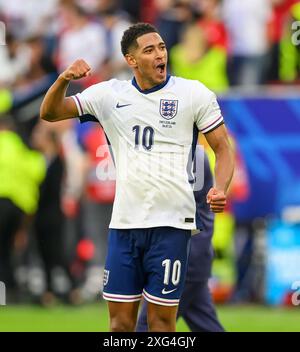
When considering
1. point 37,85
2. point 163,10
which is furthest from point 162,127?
point 163,10

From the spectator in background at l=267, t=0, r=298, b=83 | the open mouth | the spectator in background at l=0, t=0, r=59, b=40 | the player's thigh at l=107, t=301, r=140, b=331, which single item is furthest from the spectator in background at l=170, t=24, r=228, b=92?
the player's thigh at l=107, t=301, r=140, b=331

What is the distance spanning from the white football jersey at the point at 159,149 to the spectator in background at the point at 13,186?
291 inches

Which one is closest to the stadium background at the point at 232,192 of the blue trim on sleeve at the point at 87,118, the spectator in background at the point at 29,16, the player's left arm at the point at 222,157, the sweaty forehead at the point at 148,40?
the spectator in background at the point at 29,16

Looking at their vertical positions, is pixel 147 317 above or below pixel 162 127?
below

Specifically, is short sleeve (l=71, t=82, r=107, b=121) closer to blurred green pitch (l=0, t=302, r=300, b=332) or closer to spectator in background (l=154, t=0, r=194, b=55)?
blurred green pitch (l=0, t=302, r=300, b=332)

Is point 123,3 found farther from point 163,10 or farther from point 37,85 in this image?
point 37,85

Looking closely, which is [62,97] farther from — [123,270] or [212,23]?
[212,23]

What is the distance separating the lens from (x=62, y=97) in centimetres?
884

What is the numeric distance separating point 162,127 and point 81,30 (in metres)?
9.69

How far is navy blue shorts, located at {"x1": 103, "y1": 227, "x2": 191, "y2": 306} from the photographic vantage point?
8812 millimetres

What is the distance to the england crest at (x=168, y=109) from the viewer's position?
8.78 metres

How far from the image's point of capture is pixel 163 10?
1848 cm

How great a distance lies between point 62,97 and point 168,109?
29.4 inches

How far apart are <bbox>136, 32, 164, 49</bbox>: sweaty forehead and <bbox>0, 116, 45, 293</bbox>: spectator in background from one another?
293 inches
